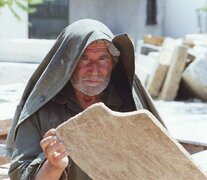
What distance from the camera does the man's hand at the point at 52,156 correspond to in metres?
2.01

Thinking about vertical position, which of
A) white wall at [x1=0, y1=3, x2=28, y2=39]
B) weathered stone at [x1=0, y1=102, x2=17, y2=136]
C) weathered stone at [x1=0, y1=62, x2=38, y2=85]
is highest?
weathered stone at [x1=0, y1=102, x2=17, y2=136]

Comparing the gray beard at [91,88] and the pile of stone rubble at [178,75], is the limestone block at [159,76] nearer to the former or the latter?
the pile of stone rubble at [178,75]

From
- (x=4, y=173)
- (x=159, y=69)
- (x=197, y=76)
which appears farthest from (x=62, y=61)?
(x=159, y=69)

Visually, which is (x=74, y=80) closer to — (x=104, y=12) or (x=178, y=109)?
(x=178, y=109)

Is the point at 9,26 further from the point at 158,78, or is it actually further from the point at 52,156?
the point at 52,156

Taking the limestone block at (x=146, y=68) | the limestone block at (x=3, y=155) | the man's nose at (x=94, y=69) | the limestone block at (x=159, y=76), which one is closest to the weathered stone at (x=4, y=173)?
the limestone block at (x=3, y=155)

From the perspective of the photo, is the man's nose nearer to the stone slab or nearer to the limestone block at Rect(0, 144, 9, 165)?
the limestone block at Rect(0, 144, 9, 165)

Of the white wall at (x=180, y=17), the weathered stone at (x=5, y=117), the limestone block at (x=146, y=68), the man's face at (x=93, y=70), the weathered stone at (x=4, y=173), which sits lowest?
the white wall at (x=180, y=17)

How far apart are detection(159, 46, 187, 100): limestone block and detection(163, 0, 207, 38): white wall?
13.2 metres

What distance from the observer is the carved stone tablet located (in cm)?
174

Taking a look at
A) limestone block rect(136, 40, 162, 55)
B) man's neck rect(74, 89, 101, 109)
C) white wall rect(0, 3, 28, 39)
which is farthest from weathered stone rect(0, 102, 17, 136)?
limestone block rect(136, 40, 162, 55)

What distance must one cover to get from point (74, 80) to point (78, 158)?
2.31ft

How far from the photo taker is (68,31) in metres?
2.57

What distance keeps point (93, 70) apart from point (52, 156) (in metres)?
0.54
